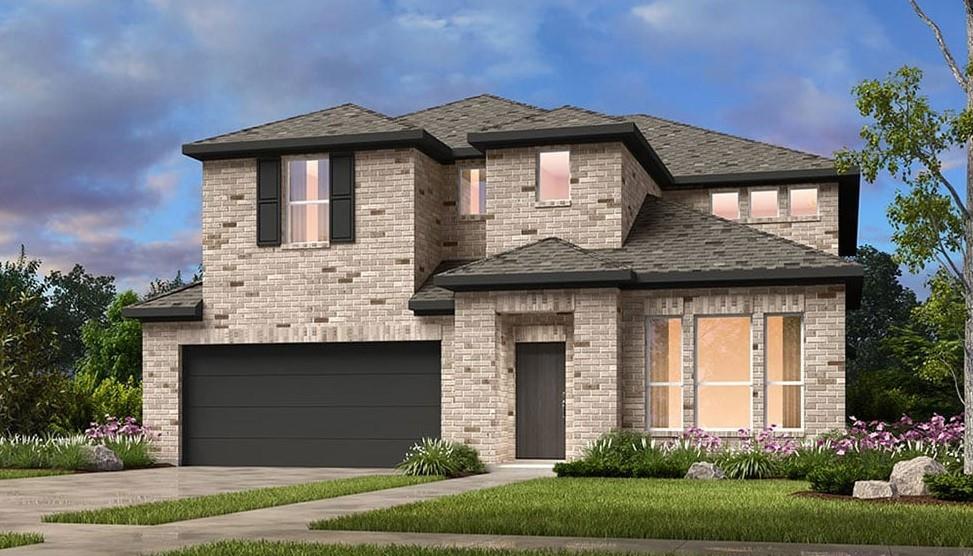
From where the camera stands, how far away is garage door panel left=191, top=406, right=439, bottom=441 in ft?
85.9

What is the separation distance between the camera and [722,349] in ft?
79.8

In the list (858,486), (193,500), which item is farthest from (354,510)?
(858,486)

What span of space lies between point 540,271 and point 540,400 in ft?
9.70

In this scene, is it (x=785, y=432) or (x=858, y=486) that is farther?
(x=785, y=432)

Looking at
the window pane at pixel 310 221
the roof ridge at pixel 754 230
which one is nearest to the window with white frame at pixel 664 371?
the roof ridge at pixel 754 230

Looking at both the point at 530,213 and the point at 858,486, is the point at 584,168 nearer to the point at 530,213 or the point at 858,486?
the point at 530,213

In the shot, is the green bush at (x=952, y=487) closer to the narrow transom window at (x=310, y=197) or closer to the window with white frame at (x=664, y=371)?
the window with white frame at (x=664, y=371)

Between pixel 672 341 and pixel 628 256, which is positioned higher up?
pixel 628 256

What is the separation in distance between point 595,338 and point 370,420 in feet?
17.6

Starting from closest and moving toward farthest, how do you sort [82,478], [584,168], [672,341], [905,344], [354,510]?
[354,510]
[82,478]
[672,341]
[584,168]
[905,344]

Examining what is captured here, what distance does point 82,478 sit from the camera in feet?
74.2

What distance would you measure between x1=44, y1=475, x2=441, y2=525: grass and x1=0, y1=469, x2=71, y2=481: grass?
6.13 meters

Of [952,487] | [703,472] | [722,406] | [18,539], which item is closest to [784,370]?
[722,406]

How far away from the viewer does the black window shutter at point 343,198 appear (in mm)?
26562
